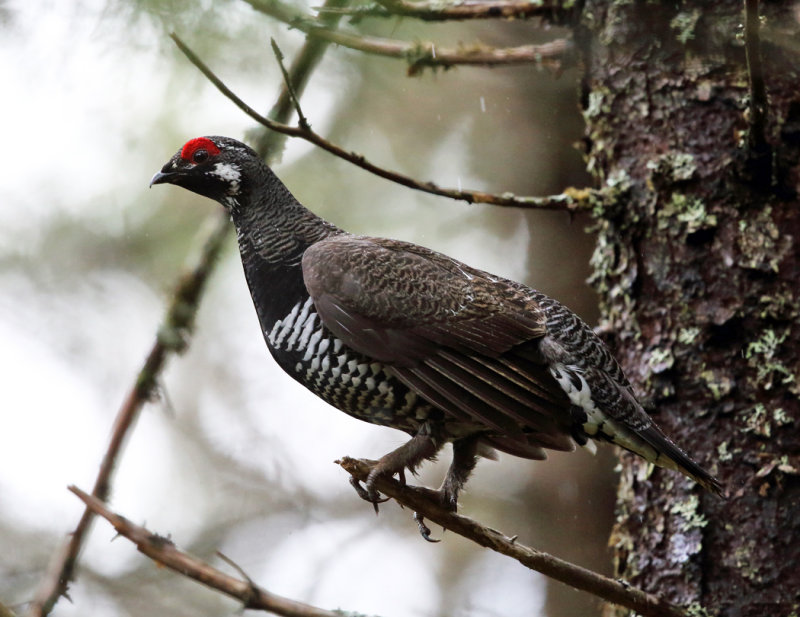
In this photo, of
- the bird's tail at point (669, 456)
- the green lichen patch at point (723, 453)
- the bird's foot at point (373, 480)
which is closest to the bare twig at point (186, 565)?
the bird's foot at point (373, 480)

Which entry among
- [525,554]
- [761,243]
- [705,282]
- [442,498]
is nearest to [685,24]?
[761,243]

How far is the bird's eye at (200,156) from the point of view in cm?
409

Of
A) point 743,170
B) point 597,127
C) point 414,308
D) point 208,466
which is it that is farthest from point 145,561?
point 743,170

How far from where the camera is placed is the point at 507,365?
3393 millimetres

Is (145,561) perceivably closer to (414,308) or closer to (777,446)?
(414,308)

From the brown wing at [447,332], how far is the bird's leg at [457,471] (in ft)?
0.52

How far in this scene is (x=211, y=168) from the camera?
4094 mm

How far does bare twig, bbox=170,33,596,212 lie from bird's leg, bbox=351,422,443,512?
39.2 inches

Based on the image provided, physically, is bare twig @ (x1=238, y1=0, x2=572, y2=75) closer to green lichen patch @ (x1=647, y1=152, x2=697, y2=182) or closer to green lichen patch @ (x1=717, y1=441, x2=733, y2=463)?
green lichen patch @ (x1=647, y1=152, x2=697, y2=182)

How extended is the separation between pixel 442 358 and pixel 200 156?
5.30ft

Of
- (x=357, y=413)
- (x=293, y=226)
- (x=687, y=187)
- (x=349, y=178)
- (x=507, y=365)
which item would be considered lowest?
(x=357, y=413)

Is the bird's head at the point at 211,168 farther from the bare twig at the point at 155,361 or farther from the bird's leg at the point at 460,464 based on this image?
the bird's leg at the point at 460,464

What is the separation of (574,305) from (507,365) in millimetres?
2498

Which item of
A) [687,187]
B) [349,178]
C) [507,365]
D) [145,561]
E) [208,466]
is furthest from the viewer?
[208,466]
